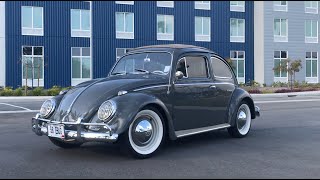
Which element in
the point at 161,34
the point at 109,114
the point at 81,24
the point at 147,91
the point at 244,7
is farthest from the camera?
the point at 244,7

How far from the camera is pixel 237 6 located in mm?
45031

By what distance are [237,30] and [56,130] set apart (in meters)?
39.9

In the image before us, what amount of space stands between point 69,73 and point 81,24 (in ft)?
14.1

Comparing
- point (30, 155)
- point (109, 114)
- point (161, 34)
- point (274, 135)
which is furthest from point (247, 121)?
point (161, 34)

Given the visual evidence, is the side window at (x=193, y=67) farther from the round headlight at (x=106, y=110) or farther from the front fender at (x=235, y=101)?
the round headlight at (x=106, y=110)

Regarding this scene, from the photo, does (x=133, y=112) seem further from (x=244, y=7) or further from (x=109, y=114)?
(x=244, y=7)

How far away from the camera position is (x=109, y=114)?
6586 mm

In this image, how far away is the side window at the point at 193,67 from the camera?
8.09 meters

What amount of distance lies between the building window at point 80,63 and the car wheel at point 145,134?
31.5 m

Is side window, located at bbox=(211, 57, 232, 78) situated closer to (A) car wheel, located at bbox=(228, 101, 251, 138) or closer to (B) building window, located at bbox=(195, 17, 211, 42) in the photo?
(A) car wheel, located at bbox=(228, 101, 251, 138)

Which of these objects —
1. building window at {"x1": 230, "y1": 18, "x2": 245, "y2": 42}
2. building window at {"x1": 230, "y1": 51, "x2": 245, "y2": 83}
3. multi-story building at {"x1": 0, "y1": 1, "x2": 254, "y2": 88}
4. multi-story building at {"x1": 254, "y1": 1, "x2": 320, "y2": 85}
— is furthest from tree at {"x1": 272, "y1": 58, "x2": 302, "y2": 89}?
multi-story building at {"x1": 0, "y1": 1, "x2": 254, "y2": 88}

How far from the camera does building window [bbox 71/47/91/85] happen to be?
37906 millimetres

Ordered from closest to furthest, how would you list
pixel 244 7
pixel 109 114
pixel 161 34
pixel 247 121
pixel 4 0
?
pixel 109 114 → pixel 247 121 → pixel 4 0 → pixel 161 34 → pixel 244 7

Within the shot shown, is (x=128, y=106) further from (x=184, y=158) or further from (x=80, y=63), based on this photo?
(x=80, y=63)
